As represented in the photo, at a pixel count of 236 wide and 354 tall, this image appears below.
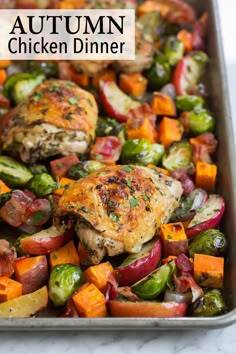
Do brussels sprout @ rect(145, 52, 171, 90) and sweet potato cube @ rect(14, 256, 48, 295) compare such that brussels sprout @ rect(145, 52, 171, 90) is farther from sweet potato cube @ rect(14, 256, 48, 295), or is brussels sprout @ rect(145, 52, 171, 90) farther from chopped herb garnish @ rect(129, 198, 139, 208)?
sweet potato cube @ rect(14, 256, 48, 295)

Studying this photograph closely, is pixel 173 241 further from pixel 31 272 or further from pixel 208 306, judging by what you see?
pixel 31 272

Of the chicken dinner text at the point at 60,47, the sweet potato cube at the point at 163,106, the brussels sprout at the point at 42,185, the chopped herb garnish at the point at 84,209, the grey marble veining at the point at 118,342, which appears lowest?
the grey marble veining at the point at 118,342

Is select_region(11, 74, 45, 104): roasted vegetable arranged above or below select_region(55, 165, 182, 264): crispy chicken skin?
above

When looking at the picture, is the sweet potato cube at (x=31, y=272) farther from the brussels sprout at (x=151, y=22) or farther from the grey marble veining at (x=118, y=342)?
the brussels sprout at (x=151, y=22)

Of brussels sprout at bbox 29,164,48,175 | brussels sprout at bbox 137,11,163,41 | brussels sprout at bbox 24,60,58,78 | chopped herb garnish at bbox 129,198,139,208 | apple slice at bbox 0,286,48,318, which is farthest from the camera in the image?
brussels sprout at bbox 137,11,163,41

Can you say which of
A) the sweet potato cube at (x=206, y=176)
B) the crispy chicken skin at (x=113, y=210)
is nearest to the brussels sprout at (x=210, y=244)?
the crispy chicken skin at (x=113, y=210)

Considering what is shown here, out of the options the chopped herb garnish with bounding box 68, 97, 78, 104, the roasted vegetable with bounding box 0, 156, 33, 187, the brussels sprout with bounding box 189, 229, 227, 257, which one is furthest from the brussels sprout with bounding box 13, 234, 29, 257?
the chopped herb garnish with bounding box 68, 97, 78, 104

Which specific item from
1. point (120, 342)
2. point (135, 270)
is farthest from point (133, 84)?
point (120, 342)
